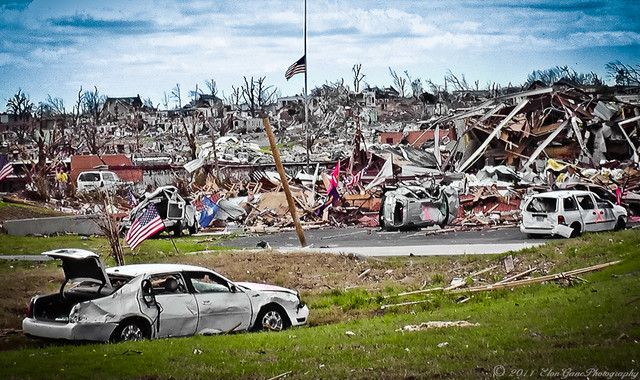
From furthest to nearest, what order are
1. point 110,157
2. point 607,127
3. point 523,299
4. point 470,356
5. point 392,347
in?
point 110,157 < point 607,127 < point 523,299 < point 392,347 < point 470,356

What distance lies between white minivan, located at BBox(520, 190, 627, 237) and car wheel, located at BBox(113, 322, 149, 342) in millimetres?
16400

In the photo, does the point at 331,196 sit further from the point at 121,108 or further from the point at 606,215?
the point at 121,108

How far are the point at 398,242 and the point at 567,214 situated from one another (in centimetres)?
563

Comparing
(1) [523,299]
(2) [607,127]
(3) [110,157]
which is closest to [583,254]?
(1) [523,299]

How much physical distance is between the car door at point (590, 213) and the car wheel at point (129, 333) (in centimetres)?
1716

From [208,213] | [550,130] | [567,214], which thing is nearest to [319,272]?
[567,214]

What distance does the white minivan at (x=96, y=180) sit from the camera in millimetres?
46591

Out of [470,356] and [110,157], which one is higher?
[110,157]

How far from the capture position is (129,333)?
1127 centimetres

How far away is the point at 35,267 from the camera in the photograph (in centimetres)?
2050

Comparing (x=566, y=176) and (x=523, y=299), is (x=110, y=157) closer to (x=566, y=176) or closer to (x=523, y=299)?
(x=566, y=176)

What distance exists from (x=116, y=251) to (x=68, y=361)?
32.0 feet

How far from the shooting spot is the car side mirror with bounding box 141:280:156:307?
11.5 metres

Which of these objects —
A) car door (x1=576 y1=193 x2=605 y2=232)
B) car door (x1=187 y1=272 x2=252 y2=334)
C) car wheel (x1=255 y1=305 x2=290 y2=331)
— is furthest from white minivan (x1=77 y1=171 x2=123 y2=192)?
car door (x1=187 y1=272 x2=252 y2=334)
